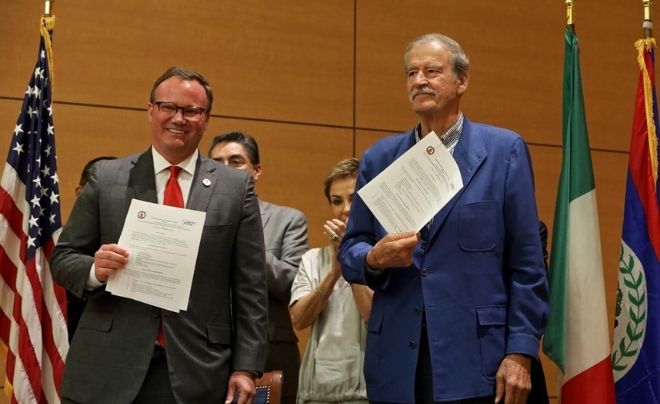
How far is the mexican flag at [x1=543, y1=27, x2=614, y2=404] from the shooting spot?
288cm

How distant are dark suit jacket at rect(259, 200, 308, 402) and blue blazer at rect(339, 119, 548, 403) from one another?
36.3 inches

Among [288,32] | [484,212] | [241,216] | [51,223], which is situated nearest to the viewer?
[484,212]

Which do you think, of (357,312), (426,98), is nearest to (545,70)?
(357,312)

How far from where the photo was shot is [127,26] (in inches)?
176

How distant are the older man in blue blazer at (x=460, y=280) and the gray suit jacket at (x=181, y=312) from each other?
288 millimetres

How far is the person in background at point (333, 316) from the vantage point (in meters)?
3.04

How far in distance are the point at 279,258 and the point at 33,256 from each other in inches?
34.1

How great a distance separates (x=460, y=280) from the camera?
2.34 metres

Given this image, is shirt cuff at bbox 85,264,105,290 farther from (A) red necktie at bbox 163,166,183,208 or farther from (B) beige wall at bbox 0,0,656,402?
(B) beige wall at bbox 0,0,656,402

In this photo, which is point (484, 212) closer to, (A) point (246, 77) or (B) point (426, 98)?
(B) point (426, 98)

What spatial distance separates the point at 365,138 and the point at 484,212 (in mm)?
2531

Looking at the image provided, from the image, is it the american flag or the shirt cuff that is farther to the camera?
the american flag

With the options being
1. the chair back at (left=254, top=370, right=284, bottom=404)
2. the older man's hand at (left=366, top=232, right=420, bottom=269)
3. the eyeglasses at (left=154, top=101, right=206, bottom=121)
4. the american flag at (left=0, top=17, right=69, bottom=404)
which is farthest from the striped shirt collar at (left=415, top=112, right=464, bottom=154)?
the american flag at (left=0, top=17, right=69, bottom=404)

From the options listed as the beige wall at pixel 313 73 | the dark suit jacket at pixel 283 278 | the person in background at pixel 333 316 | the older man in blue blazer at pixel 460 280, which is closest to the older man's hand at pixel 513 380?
the older man in blue blazer at pixel 460 280
